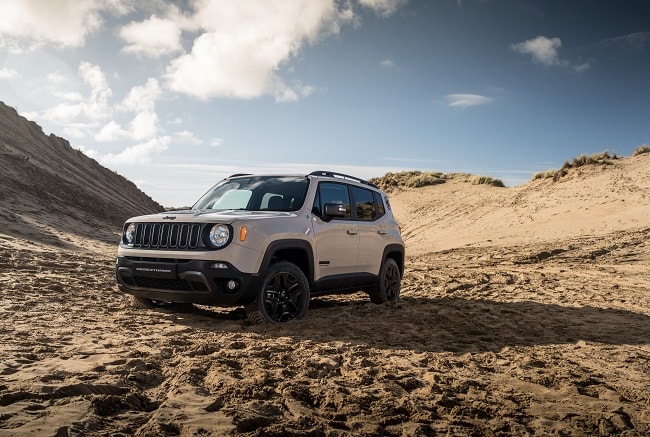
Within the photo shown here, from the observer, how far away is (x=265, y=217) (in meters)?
6.51

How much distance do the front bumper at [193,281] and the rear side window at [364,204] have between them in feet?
8.25

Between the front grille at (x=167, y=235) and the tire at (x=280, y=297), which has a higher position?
the front grille at (x=167, y=235)

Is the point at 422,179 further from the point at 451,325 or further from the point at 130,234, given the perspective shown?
the point at 130,234

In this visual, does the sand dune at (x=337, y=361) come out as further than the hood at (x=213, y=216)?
No

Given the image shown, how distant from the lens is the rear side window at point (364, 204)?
828cm

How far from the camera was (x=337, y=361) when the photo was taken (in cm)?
506

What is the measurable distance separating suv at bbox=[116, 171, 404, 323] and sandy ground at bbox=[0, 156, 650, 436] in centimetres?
38

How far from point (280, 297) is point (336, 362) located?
5.80ft

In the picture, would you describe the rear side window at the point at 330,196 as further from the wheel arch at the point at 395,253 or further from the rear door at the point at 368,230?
the wheel arch at the point at 395,253

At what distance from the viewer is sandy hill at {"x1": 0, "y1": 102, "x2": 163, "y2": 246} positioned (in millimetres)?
17250

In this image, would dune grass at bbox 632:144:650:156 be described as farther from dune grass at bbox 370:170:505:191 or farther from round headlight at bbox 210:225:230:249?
round headlight at bbox 210:225:230:249

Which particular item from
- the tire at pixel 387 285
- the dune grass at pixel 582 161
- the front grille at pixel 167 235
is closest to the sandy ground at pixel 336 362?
the tire at pixel 387 285

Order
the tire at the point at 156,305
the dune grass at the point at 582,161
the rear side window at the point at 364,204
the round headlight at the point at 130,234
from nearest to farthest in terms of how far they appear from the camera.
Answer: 1. the round headlight at the point at 130,234
2. the tire at the point at 156,305
3. the rear side window at the point at 364,204
4. the dune grass at the point at 582,161

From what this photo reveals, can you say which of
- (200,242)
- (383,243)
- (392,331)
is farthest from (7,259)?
(392,331)
